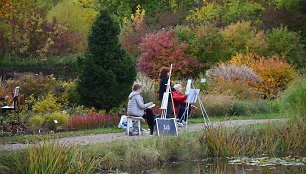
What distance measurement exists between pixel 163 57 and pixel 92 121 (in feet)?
43.0

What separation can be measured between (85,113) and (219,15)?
85.7ft

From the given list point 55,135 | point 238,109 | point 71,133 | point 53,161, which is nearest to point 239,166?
point 55,135

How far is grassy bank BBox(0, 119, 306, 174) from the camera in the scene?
1560 cm

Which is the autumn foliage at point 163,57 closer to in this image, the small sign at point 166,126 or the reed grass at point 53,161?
the small sign at point 166,126

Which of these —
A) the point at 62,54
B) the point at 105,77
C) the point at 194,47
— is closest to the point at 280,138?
the point at 105,77

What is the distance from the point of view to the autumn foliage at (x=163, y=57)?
111ft

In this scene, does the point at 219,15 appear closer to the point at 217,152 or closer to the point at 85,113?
the point at 85,113

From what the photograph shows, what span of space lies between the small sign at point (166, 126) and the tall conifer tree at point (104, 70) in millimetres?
3877

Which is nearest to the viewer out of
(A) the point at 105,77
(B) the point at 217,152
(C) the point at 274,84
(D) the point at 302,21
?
(B) the point at 217,152

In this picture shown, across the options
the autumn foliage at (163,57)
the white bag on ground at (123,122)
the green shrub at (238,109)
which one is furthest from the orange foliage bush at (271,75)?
the white bag on ground at (123,122)

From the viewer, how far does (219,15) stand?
47.4 meters

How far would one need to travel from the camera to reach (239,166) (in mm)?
15953

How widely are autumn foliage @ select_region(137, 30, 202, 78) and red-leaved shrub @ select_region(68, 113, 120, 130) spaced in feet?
39.4

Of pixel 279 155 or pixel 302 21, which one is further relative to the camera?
pixel 302 21
